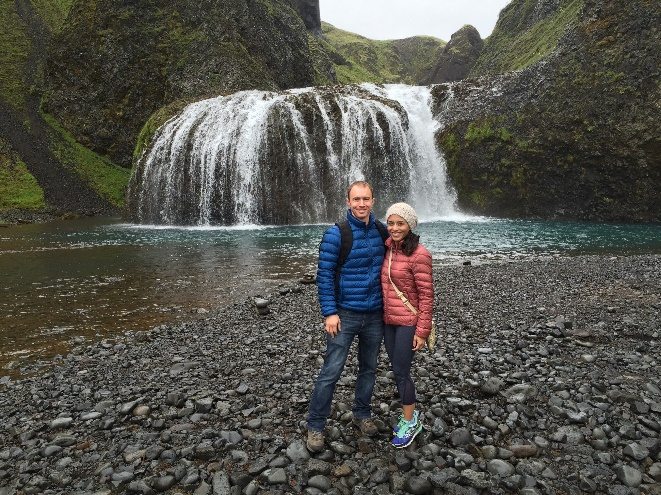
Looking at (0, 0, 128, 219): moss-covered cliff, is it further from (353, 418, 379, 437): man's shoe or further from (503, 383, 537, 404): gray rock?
(503, 383, 537, 404): gray rock

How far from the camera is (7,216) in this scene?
147ft

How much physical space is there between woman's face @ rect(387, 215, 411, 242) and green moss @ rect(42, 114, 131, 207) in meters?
57.5

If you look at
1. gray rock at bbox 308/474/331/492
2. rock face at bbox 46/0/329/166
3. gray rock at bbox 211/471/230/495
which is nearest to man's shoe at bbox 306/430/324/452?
gray rock at bbox 308/474/331/492

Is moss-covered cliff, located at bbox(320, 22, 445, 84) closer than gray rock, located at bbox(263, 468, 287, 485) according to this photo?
No

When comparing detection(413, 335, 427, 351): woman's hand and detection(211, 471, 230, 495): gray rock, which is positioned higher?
detection(413, 335, 427, 351): woman's hand

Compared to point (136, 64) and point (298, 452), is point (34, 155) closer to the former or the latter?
point (136, 64)

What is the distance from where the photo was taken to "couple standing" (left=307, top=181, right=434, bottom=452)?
5141 millimetres

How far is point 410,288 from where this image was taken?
5.26 metres

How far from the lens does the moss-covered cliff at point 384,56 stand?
14450 cm

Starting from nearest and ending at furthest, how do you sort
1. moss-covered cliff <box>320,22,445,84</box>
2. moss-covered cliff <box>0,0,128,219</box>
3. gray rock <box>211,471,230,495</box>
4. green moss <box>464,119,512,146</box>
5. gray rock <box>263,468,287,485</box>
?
1. gray rock <box>211,471,230,495</box>
2. gray rock <box>263,468,287,485</box>
3. green moss <box>464,119,512,146</box>
4. moss-covered cliff <box>0,0,128,219</box>
5. moss-covered cliff <box>320,22,445,84</box>

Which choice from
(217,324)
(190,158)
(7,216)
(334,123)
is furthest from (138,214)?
(217,324)

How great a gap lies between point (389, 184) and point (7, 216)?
1557 inches

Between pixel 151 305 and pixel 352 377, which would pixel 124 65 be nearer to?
pixel 151 305

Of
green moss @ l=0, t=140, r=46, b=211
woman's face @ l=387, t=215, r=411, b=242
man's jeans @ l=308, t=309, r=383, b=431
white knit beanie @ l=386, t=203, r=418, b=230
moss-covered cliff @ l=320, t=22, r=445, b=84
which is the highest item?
moss-covered cliff @ l=320, t=22, r=445, b=84
